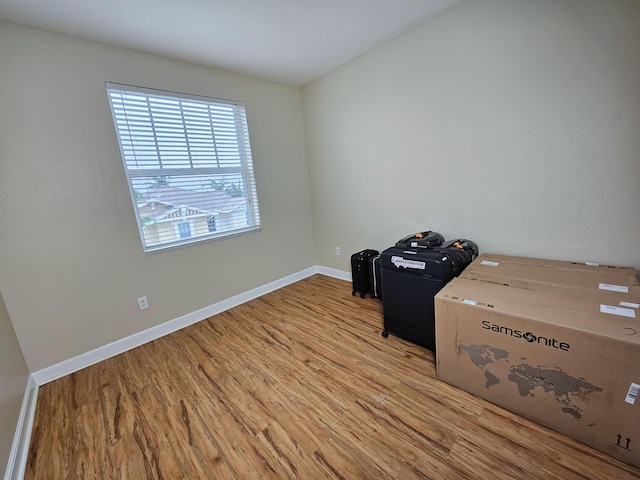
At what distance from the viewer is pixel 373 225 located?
9.67ft

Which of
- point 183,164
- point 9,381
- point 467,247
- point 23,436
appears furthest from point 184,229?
point 467,247

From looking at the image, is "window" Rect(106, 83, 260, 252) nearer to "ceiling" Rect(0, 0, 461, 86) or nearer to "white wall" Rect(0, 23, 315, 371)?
"white wall" Rect(0, 23, 315, 371)


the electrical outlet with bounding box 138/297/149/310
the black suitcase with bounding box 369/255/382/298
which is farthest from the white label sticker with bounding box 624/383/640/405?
the electrical outlet with bounding box 138/297/149/310

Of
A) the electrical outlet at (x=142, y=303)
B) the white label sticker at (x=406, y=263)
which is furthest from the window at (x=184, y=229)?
the white label sticker at (x=406, y=263)

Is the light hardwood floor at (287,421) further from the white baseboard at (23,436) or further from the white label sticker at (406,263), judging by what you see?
the white label sticker at (406,263)

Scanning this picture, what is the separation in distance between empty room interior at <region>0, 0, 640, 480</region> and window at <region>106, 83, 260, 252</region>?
0.03 meters

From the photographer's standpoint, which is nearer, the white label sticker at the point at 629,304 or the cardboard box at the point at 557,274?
the white label sticker at the point at 629,304

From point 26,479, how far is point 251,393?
1069mm

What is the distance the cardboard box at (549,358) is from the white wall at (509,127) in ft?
2.33

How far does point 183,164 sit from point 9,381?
1877 millimetres

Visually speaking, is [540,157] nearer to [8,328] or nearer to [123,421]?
[123,421]

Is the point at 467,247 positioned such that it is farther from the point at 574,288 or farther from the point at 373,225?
the point at 373,225

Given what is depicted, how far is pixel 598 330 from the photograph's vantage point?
1.09 meters

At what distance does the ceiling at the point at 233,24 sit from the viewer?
1.65m
